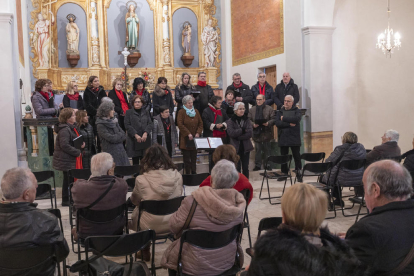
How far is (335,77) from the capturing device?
9.56 m

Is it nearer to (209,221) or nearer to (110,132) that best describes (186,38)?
(110,132)

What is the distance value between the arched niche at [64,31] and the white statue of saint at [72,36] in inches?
10.2

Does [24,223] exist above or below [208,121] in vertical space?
below

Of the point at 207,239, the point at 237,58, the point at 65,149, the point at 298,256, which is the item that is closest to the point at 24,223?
the point at 207,239

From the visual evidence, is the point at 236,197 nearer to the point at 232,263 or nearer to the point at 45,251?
the point at 232,263

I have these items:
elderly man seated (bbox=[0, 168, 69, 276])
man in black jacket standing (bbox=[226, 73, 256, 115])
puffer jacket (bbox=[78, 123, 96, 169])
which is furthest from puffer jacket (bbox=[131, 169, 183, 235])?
man in black jacket standing (bbox=[226, 73, 256, 115])

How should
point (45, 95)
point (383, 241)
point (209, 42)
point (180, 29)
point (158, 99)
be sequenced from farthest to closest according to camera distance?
point (180, 29) → point (209, 42) → point (158, 99) → point (45, 95) → point (383, 241)

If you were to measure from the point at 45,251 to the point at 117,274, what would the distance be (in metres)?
0.48

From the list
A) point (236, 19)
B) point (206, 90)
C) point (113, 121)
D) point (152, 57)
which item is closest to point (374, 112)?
point (206, 90)

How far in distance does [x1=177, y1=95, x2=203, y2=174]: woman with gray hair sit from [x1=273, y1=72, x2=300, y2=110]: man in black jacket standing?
2173 mm

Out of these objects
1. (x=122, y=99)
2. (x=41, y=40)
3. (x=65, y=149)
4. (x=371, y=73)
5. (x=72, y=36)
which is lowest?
(x=65, y=149)

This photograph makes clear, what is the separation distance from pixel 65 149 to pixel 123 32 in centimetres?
871

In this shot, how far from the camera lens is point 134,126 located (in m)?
6.57

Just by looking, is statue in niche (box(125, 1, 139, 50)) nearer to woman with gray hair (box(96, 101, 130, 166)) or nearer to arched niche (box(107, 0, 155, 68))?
arched niche (box(107, 0, 155, 68))
